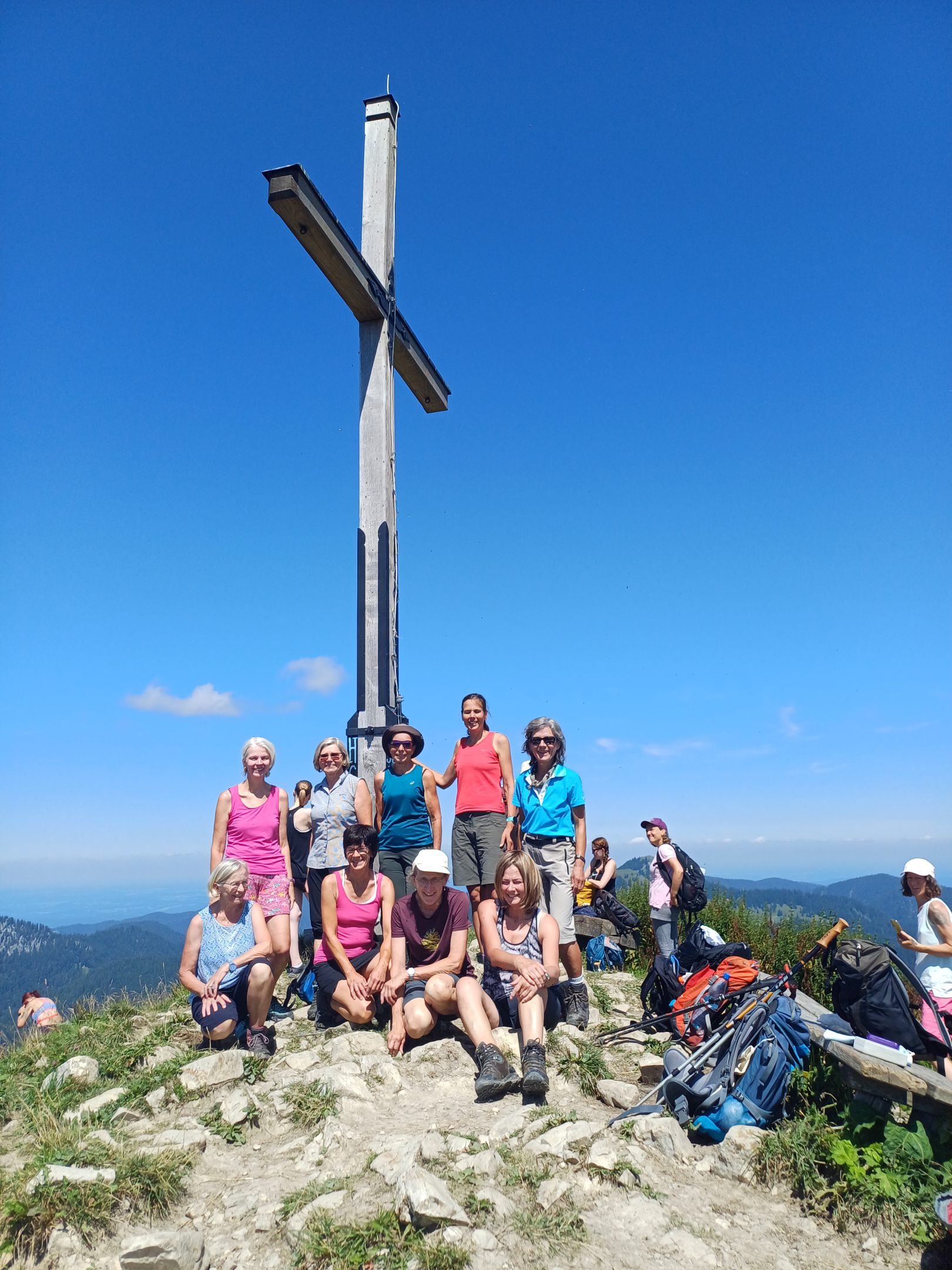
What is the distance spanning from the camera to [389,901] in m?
5.73

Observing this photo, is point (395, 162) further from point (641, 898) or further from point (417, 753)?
point (641, 898)

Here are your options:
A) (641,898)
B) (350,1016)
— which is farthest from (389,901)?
(641,898)

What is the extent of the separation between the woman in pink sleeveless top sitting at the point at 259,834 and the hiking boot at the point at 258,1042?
0.65 meters

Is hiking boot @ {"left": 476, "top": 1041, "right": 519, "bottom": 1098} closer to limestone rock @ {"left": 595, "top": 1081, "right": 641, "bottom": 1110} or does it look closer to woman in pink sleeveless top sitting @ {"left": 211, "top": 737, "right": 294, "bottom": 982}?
limestone rock @ {"left": 595, "top": 1081, "right": 641, "bottom": 1110}

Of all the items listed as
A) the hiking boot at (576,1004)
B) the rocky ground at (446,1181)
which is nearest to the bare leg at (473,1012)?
the rocky ground at (446,1181)

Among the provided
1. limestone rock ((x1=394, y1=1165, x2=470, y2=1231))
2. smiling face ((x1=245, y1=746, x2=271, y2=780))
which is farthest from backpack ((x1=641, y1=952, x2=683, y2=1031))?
smiling face ((x1=245, y1=746, x2=271, y2=780))

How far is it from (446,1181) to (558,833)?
2.69 m

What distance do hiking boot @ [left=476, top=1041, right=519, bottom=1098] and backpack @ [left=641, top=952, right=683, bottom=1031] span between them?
1710mm

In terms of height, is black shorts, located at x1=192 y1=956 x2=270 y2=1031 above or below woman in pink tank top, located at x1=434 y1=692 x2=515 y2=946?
below

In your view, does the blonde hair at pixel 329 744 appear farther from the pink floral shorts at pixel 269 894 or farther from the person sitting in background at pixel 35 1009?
the person sitting in background at pixel 35 1009

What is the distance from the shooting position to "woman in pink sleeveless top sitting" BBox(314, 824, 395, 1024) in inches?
216

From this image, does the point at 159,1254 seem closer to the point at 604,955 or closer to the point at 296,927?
the point at 296,927

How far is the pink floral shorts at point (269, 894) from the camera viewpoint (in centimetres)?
583

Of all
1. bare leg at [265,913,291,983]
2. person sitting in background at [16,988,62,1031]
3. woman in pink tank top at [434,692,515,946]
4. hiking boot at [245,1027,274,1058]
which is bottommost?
person sitting in background at [16,988,62,1031]
